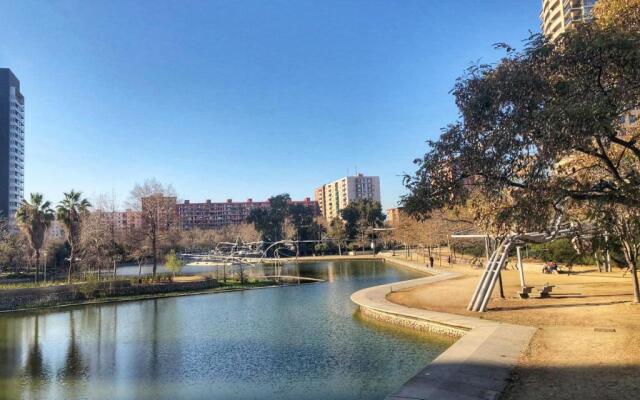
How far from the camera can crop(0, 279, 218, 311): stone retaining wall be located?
3134 centimetres

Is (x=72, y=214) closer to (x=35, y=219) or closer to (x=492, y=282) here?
(x=35, y=219)

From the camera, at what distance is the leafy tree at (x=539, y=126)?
325 inches

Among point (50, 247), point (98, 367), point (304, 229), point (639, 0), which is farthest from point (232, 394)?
point (304, 229)

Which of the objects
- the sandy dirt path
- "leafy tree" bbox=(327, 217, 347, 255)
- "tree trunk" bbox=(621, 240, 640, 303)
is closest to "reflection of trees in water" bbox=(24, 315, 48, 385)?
the sandy dirt path

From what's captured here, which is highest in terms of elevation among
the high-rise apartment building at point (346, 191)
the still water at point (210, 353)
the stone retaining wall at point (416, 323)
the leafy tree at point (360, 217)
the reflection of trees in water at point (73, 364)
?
the high-rise apartment building at point (346, 191)

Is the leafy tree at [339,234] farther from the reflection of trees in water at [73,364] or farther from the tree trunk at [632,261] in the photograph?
the reflection of trees in water at [73,364]

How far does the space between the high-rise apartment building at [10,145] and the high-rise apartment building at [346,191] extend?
9408cm

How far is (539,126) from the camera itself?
8570 mm

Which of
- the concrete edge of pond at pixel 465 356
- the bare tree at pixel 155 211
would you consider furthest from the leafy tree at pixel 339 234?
the concrete edge of pond at pixel 465 356

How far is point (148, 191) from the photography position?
158ft

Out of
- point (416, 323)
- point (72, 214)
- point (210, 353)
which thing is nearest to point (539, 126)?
point (416, 323)

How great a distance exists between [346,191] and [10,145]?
104238mm

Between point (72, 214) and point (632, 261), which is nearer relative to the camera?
point (632, 261)

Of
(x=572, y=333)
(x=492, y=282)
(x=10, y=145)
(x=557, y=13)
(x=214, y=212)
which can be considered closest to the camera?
(x=572, y=333)
